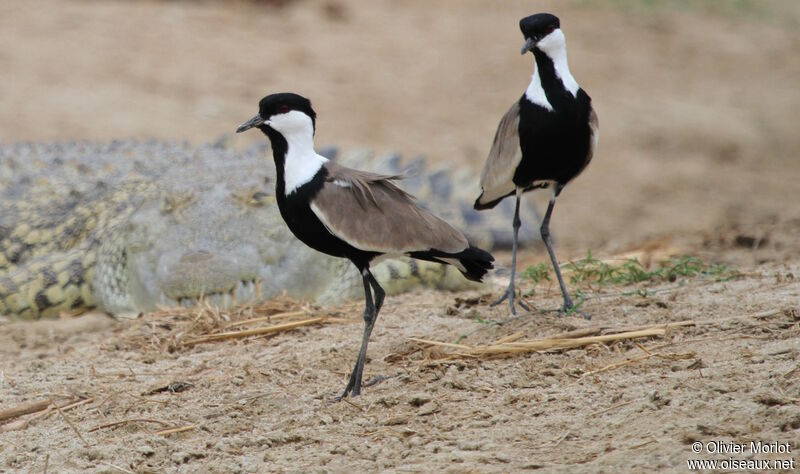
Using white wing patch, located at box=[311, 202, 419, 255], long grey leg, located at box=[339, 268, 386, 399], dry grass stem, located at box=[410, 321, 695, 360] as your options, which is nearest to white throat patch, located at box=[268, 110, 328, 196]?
white wing patch, located at box=[311, 202, 419, 255]

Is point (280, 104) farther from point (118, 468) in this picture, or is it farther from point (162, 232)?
point (162, 232)

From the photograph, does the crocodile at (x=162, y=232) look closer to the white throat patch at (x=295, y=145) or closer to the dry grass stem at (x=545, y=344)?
the dry grass stem at (x=545, y=344)

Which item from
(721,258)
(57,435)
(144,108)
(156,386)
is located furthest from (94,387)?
(144,108)

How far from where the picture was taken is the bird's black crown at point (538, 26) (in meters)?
3.57

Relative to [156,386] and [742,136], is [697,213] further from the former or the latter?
[156,386]

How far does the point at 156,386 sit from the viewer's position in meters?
3.76

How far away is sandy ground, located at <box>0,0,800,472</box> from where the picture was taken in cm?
299

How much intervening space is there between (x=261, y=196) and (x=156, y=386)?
6.07ft

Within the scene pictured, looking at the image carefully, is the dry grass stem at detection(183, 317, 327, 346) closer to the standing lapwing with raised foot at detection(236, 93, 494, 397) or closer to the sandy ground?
the sandy ground

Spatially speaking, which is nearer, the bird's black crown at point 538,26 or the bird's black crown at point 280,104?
the bird's black crown at point 280,104

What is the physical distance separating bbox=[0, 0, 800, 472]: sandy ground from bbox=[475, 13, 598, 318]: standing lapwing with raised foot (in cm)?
56

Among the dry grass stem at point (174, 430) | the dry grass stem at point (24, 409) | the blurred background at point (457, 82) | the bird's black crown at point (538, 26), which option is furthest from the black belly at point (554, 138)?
the blurred background at point (457, 82)

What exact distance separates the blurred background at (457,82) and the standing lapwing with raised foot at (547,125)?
3.03 m

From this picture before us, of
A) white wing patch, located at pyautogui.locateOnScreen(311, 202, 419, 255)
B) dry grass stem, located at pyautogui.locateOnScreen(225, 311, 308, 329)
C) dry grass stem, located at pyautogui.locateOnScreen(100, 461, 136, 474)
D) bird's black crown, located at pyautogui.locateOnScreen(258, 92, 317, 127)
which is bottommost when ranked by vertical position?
dry grass stem, located at pyautogui.locateOnScreen(100, 461, 136, 474)
